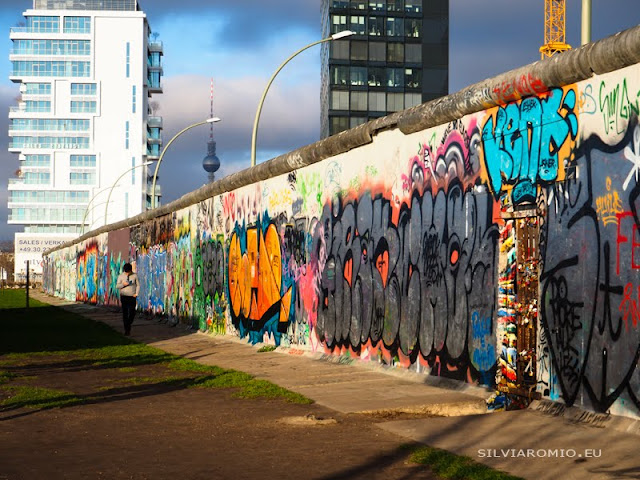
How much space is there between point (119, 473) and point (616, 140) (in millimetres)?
4746

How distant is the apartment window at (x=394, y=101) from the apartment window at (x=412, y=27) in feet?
20.8

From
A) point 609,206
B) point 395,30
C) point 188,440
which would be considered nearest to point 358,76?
point 395,30

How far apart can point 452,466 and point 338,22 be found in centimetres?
9829

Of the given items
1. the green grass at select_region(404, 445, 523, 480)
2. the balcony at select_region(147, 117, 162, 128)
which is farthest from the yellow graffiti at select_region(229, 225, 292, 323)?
the balcony at select_region(147, 117, 162, 128)

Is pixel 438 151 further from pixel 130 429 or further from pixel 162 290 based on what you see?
pixel 162 290

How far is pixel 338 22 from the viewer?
102m

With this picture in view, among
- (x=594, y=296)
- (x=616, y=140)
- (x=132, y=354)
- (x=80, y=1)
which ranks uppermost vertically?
(x=80, y=1)

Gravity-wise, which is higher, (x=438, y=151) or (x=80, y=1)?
(x=80, y=1)

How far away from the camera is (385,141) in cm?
1307

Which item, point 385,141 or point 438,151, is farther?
point 385,141

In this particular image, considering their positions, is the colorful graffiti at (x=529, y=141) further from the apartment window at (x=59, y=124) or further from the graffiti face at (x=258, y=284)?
the apartment window at (x=59, y=124)

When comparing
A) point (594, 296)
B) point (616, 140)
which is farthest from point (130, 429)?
point (616, 140)

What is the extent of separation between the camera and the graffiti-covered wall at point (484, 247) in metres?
8.22

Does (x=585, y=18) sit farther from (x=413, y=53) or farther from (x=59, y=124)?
(x=59, y=124)
